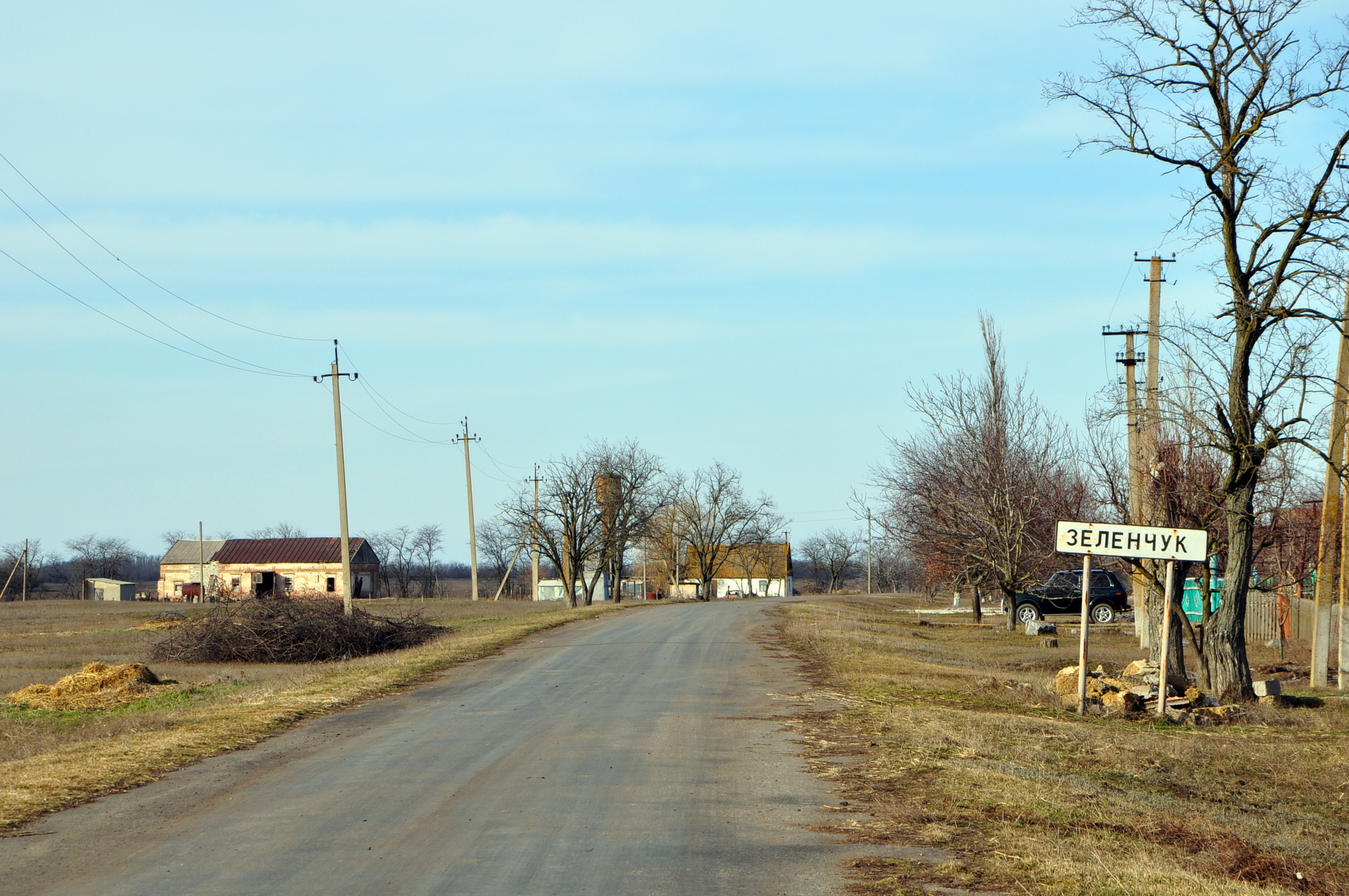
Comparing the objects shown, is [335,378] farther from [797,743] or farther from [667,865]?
[667,865]

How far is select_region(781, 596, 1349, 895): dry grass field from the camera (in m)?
6.49

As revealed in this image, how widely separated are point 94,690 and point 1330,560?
72.0 ft

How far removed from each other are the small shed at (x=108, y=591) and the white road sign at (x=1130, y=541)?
100047mm

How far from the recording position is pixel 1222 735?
528 inches

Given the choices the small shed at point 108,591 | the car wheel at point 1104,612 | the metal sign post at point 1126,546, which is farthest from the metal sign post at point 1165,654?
the small shed at point 108,591

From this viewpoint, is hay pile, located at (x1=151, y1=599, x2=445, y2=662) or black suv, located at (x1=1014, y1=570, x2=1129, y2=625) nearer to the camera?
hay pile, located at (x1=151, y1=599, x2=445, y2=662)

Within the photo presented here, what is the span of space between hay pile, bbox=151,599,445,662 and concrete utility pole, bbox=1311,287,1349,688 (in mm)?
20110

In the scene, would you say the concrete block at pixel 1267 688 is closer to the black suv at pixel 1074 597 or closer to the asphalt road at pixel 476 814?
the asphalt road at pixel 476 814

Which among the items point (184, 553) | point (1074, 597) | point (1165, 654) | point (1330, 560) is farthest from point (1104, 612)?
point (184, 553)

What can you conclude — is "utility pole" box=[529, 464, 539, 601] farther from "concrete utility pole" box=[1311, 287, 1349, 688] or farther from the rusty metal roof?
"concrete utility pole" box=[1311, 287, 1349, 688]

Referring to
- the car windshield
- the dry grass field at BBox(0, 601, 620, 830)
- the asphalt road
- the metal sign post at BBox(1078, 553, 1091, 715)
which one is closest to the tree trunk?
the metal sign post at BBox(1078, 553, 1091, 715)

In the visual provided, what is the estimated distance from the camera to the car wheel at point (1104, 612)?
Answer: 39.4 meters

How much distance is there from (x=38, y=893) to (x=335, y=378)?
3070cm

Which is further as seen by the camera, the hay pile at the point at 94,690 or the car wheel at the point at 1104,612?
the car wheel at the point at 1104,612
